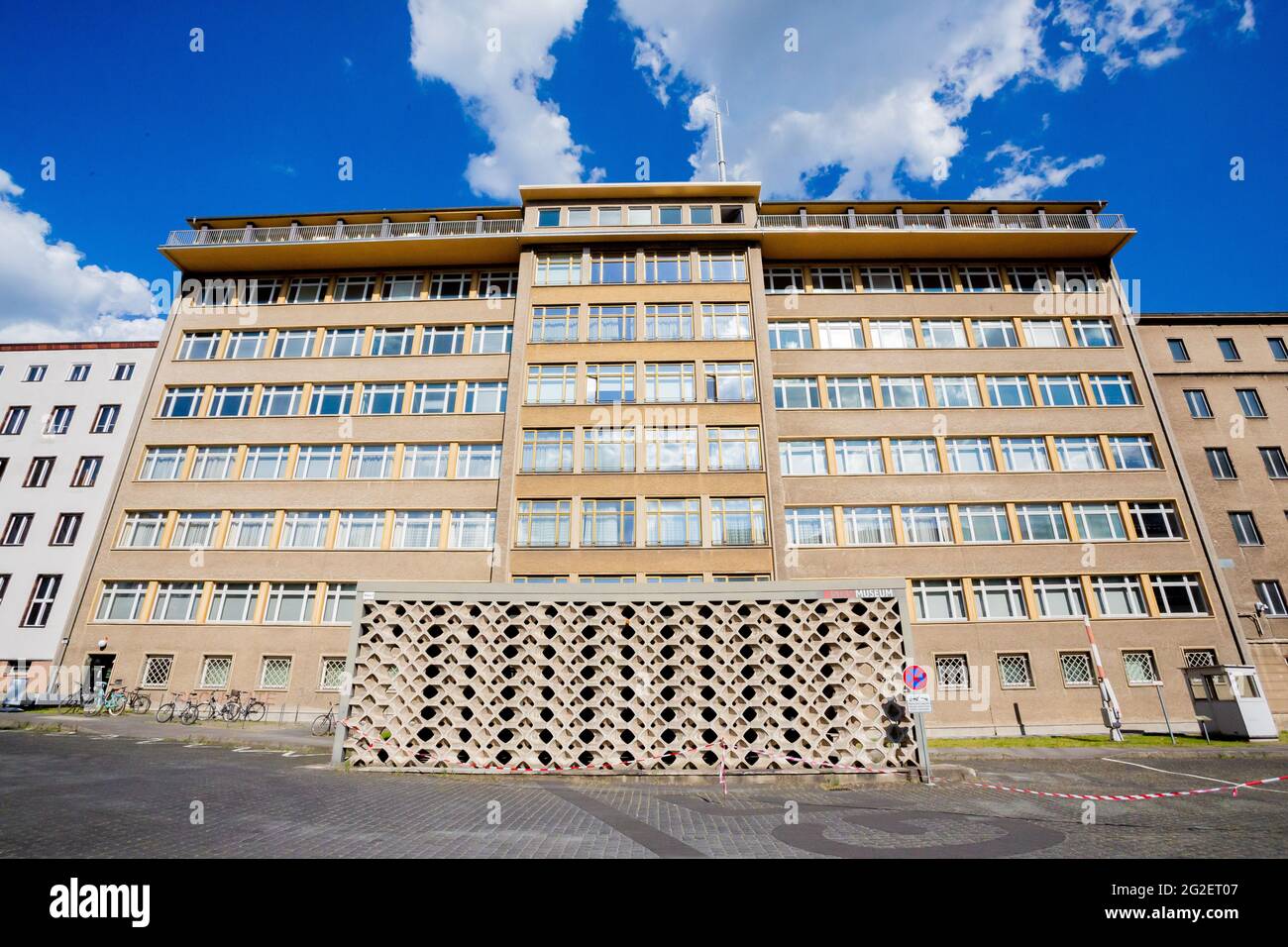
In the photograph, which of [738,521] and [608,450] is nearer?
[738,521]

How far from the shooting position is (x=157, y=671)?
86.6 ft

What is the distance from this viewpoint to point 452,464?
28.8 meters

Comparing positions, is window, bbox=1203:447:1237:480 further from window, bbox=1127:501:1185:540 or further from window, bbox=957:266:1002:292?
window, bbox=957:266:1002:292

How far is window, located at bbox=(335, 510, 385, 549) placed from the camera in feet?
90.4

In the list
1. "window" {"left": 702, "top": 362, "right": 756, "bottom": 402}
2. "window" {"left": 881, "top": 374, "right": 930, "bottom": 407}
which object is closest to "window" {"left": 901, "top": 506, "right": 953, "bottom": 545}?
"window" {"left": 881, "top": 374, "right": 930, "bottom": 407}

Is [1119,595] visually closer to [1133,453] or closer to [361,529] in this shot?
[1133,453]

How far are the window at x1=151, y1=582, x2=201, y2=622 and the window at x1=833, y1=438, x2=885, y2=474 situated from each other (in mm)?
29881

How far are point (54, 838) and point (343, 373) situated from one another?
89.5 ft

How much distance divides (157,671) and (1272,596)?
50000mm

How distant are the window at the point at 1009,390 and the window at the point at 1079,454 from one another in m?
2.40

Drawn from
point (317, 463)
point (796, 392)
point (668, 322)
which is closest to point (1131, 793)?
point (796, 392)
